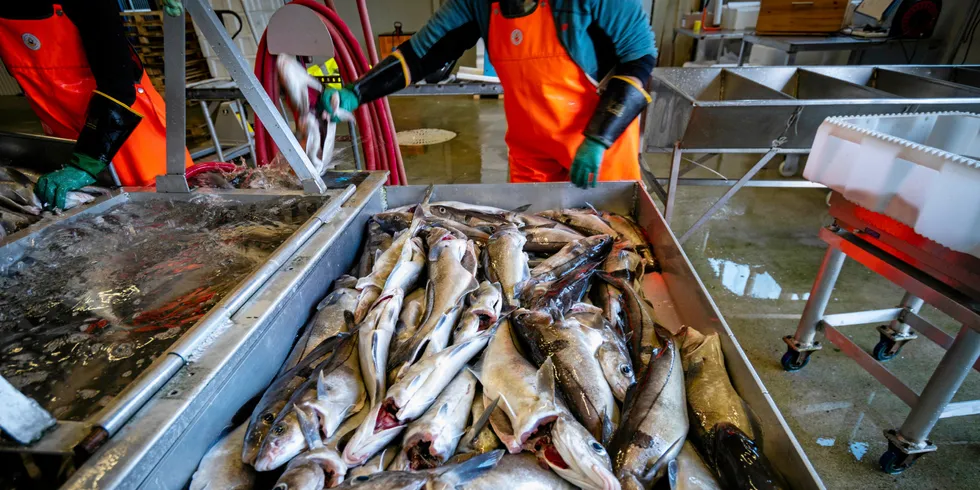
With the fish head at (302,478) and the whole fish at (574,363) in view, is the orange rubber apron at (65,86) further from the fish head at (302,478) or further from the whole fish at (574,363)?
the whole fish at (574,363)

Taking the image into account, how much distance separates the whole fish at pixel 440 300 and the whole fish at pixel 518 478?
39 centimetres

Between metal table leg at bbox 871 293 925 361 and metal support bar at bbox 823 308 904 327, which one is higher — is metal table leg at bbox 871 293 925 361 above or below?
below

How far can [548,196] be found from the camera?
246 centimetres

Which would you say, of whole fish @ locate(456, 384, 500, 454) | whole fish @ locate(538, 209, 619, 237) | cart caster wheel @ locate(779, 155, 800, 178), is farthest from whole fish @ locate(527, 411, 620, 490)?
cart caster wheel @ locate(779, 155, 800, 178)

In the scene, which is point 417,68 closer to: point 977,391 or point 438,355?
point 438,355

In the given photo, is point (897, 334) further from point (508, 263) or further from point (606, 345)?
point (508, 263)

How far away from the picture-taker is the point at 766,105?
2.95 metres

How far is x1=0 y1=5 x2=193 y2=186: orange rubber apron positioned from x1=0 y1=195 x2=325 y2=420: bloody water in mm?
909

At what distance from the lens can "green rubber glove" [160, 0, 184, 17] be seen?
5.37ft

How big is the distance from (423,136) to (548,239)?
6141 mm

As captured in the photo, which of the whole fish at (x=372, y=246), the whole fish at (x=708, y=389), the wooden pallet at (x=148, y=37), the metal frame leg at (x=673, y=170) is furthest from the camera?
the wooden pallet at (x=148, y=37)

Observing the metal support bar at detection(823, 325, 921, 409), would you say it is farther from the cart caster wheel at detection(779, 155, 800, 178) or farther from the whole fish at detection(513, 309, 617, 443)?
the cart caster wheel at detection(779, 155, 800, 178)

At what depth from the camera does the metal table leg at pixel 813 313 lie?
2361mm

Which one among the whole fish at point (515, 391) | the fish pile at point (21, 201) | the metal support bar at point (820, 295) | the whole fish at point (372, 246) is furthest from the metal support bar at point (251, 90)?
the metal support bar at point (820, 295)
